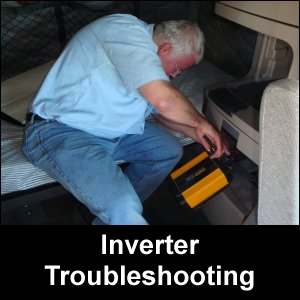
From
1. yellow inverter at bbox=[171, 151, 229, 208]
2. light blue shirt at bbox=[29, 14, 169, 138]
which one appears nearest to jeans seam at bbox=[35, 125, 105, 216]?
light blue shirt at bbox=[29, 14, 169, 138]

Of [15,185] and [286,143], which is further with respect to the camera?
[15,185]

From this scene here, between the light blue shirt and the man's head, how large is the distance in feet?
0.16

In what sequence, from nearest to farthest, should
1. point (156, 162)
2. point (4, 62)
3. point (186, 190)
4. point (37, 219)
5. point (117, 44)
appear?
point (117, 44), point (186, 190), point (156, 162), point (37, 219), point (4, 62)

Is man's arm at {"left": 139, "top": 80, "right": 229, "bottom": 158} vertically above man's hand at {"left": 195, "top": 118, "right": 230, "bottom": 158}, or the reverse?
man's arm at {"left": 139, "top": 80, "right": 229, "bottom": 158}

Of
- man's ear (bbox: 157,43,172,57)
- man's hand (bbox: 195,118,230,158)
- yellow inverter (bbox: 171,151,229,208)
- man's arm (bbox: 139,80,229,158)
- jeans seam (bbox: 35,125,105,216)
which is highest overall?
man's ear (bbox: 157,43,172,57)

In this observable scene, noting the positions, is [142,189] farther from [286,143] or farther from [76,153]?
[286,143]

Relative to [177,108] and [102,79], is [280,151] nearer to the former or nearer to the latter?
[177,108]

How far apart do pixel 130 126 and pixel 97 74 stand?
0.80ft

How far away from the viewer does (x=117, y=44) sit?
1.09 meters

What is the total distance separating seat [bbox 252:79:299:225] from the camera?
71cm

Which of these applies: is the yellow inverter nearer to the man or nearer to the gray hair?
the man

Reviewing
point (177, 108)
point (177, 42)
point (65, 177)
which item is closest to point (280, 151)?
point (177, 108)

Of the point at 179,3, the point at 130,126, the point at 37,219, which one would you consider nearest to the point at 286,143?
the point at 130,126

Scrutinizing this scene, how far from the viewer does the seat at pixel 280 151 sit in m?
0.71
